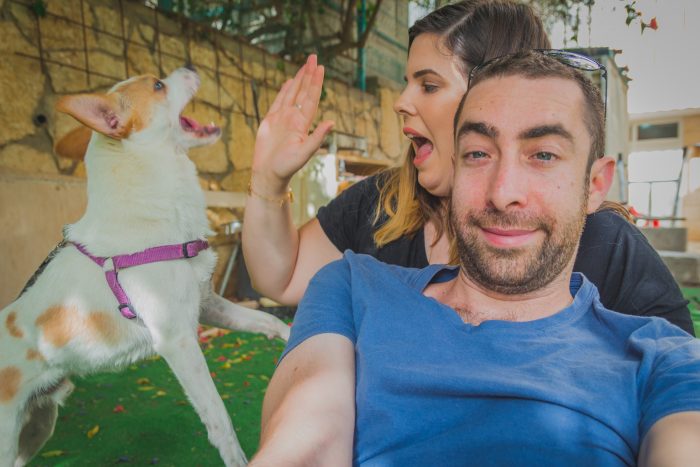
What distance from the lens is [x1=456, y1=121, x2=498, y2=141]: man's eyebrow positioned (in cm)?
138

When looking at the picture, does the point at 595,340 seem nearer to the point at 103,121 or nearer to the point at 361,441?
the point at 361,441

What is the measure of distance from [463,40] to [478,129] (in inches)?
28.6

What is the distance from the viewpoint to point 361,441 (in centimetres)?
121

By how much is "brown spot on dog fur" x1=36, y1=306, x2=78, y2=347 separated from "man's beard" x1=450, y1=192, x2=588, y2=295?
68.7 inches

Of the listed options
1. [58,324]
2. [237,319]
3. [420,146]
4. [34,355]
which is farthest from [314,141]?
[34,355]

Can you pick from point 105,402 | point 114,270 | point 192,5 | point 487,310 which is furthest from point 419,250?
point 192,5

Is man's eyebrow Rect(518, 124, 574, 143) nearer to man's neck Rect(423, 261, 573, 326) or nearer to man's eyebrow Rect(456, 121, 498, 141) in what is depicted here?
man's eyebrow Rect(456, 121, 498, 141)

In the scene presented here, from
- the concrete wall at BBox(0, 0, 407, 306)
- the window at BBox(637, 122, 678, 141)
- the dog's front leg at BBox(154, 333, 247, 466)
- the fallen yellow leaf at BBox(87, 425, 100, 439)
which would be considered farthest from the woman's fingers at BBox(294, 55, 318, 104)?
the window at BBox(637, 122, 678, 141)

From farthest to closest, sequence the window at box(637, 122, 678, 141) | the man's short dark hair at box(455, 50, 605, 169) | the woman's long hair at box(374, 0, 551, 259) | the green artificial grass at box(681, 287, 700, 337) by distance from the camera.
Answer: the window at box(637, 122, 678, 141) < the green artificial grass at box(681, 287, 700, 337) < the woman's long hair at box(374, 0, 551, 259) < the man's short dark hair at box(455, 50, 605, 169)

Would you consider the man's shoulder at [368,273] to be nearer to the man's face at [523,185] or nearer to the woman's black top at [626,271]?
the man's face at [523,185]

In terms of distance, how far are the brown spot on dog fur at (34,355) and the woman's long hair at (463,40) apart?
1539 mm

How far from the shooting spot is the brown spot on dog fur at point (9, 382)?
6.52 feet

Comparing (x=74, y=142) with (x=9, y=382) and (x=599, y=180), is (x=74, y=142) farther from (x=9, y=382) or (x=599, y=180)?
(x=599, y=180)

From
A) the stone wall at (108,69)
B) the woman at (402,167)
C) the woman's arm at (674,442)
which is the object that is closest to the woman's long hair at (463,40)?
the woman at (402,167)
